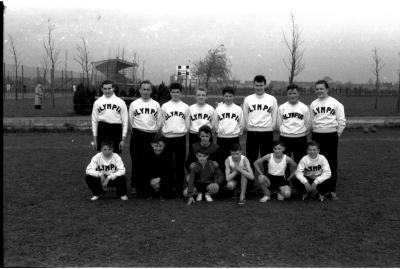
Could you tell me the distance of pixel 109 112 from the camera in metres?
6.86

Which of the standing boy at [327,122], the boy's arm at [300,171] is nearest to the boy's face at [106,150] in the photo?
the boy's arm at [300,171]

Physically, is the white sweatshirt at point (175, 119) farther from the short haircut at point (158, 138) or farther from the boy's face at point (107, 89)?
the boy's face at point (107, 89)

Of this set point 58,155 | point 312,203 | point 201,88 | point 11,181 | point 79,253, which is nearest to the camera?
point 79,253

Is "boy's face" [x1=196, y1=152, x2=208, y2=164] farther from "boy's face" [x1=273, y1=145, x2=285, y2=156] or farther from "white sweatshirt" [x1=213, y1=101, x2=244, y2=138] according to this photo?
"boy's face" [x1=273, y1=145, x2=285, y2=156]

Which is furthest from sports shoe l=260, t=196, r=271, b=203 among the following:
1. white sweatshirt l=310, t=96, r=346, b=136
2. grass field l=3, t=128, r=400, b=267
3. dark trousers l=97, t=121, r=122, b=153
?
dark trousers l=97, t=121, r=122, b=153

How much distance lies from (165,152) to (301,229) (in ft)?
8.26

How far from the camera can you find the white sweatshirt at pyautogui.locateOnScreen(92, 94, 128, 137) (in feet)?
22.5

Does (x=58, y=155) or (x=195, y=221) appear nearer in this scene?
(x=195, y=221)

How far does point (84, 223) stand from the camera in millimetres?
5266

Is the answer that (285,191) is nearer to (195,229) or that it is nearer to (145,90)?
(195,229)

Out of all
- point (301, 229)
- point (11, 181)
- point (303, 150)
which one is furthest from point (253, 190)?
point (11, 181)

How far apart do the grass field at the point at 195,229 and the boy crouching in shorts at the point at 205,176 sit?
328 mm

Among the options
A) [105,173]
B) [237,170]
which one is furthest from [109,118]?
[237,170]

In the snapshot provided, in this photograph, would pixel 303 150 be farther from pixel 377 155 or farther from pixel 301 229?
pixel 377 155
